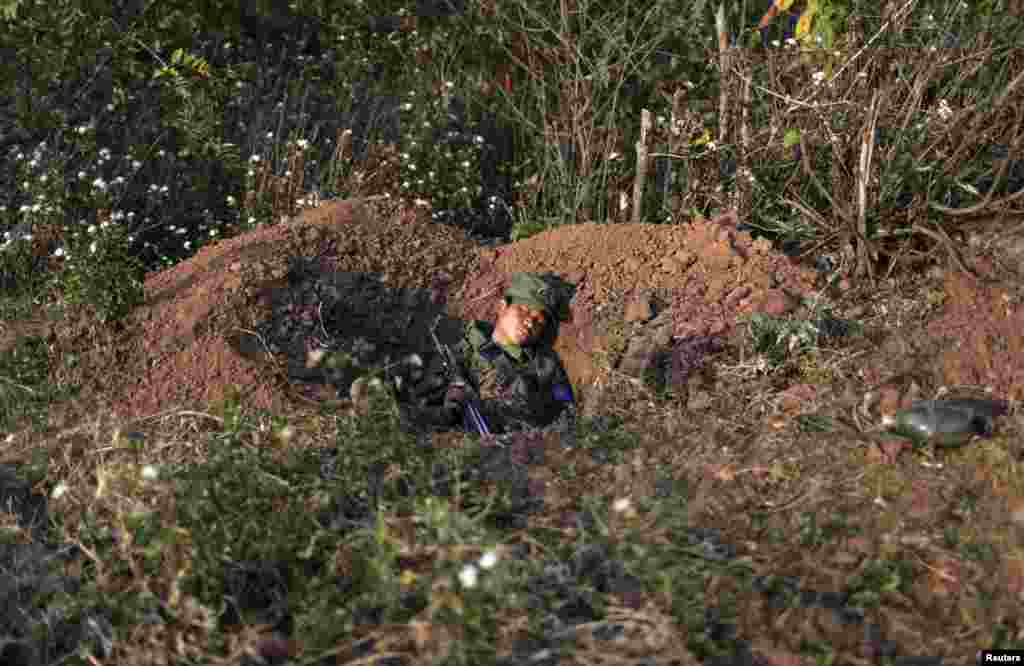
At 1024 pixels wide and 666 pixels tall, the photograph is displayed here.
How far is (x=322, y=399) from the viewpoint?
4.02 metres

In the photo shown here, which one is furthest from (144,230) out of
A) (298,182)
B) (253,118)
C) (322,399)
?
(322,399)

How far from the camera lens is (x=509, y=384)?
4.48 m

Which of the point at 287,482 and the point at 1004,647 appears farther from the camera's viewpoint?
the point at 287,482

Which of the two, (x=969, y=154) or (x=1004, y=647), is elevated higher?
(x=969, y=154)

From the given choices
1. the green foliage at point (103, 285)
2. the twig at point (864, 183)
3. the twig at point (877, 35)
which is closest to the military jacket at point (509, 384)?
the green foliage at point (103, 285)

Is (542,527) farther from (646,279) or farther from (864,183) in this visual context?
(864,183)

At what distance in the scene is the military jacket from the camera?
4.33 meters

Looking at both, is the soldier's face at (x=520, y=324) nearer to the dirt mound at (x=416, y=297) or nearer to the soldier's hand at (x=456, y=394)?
the dirt mound at (x=416, y=297)

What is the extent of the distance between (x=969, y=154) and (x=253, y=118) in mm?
4455

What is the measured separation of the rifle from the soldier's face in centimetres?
26

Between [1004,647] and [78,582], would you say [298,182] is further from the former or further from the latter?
[1004,647]

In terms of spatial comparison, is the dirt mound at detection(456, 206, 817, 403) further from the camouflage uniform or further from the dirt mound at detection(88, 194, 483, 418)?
the dirt mound at detection(88, 194, 483, 418)

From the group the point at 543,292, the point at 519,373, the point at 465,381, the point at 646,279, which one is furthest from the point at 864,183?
the point at 465,381

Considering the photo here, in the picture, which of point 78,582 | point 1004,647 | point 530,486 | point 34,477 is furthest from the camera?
point 34,477
